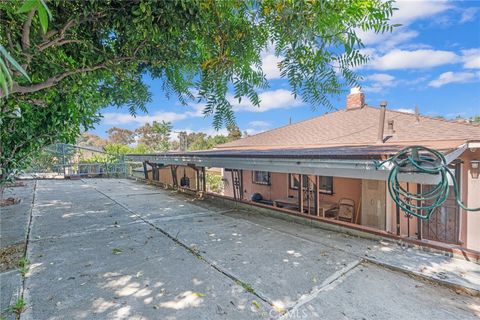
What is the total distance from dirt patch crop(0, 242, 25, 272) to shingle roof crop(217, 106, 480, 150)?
25.9ft

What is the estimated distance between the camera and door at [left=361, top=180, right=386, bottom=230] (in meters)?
7.31

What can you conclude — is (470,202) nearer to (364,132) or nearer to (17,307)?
(364,132)

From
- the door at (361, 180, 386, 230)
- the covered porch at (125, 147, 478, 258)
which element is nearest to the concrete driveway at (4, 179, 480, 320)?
the covered porch at (125, 147, 478, 258)

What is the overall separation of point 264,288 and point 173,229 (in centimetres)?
292

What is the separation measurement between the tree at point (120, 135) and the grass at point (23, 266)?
138ft

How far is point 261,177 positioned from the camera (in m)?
12.1

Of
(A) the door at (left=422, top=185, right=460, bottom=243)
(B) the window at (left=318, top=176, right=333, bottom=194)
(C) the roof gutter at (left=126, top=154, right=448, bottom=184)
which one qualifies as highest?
(C) the roof gutter at (left=126, top=154, right=448, bottom=184)

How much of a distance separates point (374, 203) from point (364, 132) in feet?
8.62

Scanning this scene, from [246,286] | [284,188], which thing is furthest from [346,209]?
[246,286]

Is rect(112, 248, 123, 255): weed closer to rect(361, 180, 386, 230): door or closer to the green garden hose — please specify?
the green garden hose

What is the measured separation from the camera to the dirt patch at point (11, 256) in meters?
3.51

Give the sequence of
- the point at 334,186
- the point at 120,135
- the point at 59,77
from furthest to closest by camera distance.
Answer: the point at 120,135 < the point at 334,186 < the point at 59,77

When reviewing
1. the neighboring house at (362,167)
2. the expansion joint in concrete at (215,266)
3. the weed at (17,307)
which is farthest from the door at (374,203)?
the weed at (17,307)

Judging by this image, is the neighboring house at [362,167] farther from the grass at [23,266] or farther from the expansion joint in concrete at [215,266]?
the grass at [23,266]
